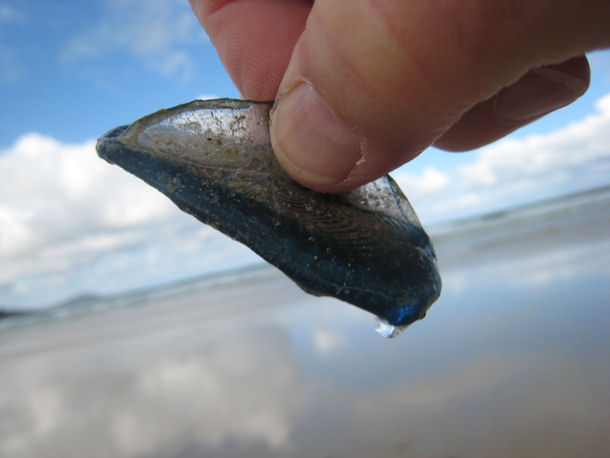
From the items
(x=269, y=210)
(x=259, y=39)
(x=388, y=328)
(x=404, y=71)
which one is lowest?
(x=388, y=328)

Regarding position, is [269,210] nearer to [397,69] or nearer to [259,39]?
[397,69]

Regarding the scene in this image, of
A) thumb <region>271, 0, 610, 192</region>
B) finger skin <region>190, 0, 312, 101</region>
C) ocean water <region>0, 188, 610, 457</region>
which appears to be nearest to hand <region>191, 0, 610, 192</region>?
thumb <region>271, 0, 610, 192</region>

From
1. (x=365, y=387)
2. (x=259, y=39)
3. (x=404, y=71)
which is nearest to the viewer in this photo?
(x=404, y=71)

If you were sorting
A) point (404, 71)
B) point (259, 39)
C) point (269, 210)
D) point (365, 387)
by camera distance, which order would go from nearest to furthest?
1. point (404, 71)
2. point (269, 210)
3. point (259, 39)
4. point (365, 387)

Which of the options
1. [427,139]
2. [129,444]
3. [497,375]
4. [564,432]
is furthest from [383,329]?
[129,444]

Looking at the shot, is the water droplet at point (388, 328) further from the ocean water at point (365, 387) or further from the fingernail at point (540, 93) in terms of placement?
the fingernail at point (540, 93)

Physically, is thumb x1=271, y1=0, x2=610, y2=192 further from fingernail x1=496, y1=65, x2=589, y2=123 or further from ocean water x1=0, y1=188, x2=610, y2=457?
ocean water x1=0, y1=188, x2=610, y2=457

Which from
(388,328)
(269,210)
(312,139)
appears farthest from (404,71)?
(388,328)

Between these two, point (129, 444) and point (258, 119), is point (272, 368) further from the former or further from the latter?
point (258, 119)
